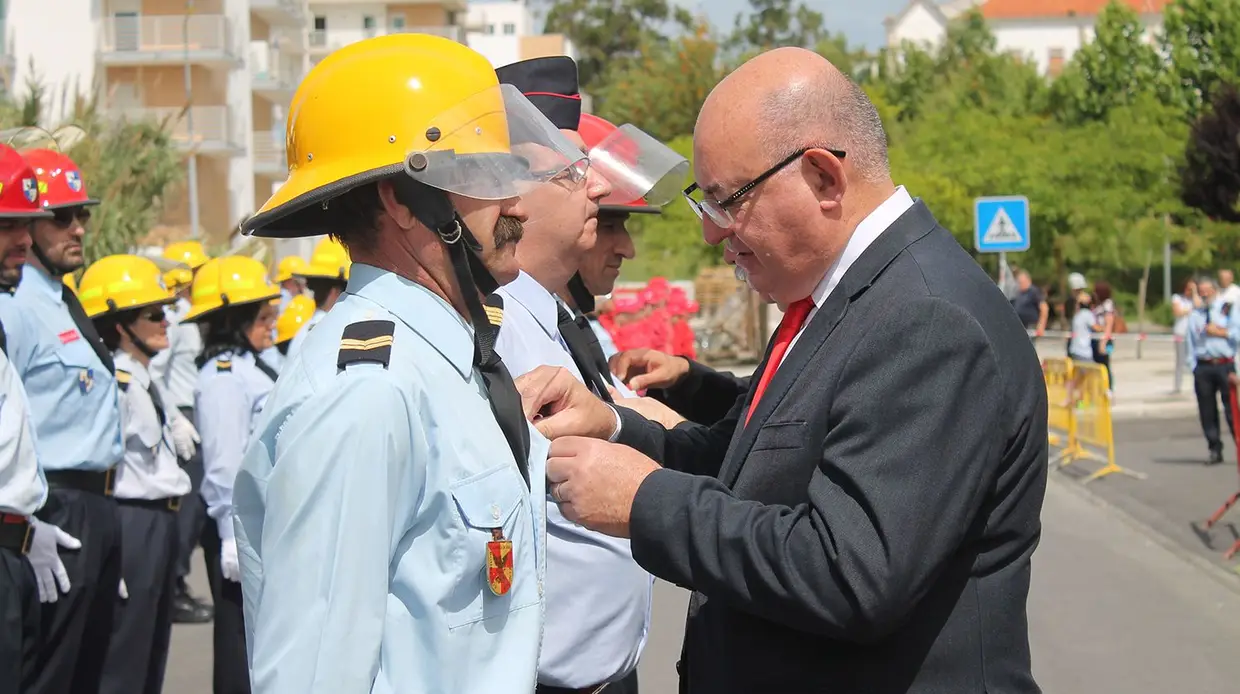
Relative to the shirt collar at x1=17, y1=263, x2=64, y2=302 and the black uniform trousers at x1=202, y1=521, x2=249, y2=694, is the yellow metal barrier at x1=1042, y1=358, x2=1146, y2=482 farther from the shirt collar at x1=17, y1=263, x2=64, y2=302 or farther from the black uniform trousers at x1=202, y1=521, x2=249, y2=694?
the shirt collar at x1=17, y1=263, x2=64, y2=302

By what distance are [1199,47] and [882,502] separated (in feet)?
156

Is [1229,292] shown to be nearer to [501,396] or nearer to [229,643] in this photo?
[229,643]

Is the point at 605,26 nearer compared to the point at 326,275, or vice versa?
the point at 326,275

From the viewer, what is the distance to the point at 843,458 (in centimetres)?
232

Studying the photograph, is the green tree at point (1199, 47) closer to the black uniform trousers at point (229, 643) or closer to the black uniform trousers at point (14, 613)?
the black uniform trousers at point (229, 643)

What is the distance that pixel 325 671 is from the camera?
203 cm

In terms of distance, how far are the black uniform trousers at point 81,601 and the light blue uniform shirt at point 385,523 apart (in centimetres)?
358

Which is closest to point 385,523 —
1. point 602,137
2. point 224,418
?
point 602,137

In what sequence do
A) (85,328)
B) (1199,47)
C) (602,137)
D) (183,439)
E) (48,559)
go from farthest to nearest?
(1199,47)
(183,439)
(85,328)
(48,559)
(602,137)

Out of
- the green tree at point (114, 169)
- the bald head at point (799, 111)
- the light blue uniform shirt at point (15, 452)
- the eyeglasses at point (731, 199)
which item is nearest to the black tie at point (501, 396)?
the eyeglasses at point (731, 199)

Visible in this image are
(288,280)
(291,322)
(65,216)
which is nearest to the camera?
(65,216)

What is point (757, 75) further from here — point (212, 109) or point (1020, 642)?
point (212, 109)

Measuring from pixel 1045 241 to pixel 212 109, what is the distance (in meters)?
26.9

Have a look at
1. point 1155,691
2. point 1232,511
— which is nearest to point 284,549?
point 1155,691
